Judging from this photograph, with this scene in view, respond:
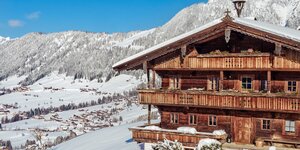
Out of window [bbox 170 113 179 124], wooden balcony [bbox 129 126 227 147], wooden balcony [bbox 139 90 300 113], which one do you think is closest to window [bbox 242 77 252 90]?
wooden balcony [bbox 139 90 300 113]

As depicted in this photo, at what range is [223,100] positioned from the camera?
31609 millimetres

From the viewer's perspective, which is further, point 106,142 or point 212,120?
point 106,142

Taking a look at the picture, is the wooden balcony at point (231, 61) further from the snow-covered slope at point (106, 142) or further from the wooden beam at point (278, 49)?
the snow-covered slope at point (106, 142)

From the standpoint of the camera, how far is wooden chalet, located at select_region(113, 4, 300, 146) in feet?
99.8

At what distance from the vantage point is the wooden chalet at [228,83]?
3042 centimetres

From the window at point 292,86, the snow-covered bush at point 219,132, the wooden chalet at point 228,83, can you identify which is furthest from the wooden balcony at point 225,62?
the snow-covered bush at point 219,132

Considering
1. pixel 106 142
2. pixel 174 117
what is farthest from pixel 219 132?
pixel 106 142

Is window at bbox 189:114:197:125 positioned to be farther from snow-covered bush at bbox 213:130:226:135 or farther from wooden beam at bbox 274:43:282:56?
wooden beam at bbox 274:43:282:56

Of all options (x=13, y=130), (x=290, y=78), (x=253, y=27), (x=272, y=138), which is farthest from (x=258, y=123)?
(x=13, y=130)

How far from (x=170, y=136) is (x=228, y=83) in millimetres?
5376

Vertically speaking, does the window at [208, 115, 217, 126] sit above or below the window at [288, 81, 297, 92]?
below

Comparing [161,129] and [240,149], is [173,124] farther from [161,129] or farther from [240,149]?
[240,149]

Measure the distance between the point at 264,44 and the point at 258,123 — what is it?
519 centimetres

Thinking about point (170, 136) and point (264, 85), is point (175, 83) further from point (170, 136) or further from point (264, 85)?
point (264, 85)
